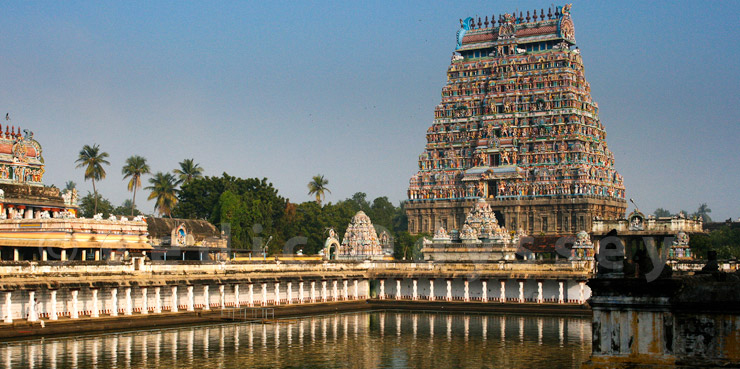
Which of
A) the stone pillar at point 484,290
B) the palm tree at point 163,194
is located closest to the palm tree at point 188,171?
the palm tree at point 163,194

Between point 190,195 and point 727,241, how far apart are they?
228ft

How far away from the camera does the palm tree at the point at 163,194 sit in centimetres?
11681

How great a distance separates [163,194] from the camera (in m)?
117

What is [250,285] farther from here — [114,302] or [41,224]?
[41,224]

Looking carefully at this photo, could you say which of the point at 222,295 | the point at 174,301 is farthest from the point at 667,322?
the point at 222,295

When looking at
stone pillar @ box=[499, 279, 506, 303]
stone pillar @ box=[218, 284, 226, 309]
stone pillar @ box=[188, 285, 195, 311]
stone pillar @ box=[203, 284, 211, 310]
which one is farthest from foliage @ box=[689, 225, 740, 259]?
stone pillar @ box=[188, 285, 195, 311]

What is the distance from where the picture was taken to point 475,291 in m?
72.9

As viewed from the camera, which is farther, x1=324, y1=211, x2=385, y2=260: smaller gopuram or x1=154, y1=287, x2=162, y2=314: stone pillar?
x1=324, y1=211, x2=385, y2=260: smaller gopuram

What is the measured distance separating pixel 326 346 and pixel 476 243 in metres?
41.5

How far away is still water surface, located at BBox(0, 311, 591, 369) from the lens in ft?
140

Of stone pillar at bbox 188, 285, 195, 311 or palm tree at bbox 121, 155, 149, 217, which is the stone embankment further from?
palm tree at bbox 121, 155, 149, 217

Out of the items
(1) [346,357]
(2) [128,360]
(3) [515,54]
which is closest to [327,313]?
(1) [346,357]

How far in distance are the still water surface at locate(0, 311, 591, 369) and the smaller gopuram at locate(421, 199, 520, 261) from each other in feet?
83.4

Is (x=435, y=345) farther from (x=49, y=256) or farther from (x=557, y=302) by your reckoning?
(x=49, y=256)
